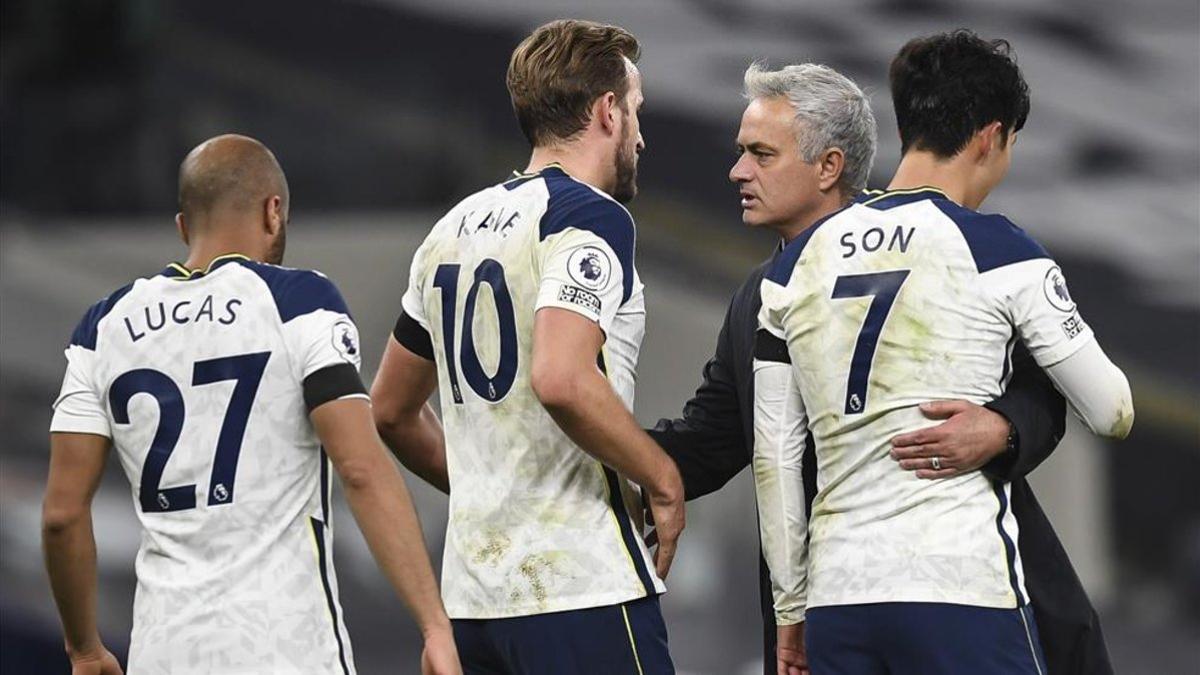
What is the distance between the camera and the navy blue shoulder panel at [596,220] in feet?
11.0

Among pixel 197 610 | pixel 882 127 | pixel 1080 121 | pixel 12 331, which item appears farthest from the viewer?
pixel 12 331

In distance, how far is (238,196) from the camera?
11.9ft

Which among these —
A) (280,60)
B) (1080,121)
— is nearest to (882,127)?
(1080,121)

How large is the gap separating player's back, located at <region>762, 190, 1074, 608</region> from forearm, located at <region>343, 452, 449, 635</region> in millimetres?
695

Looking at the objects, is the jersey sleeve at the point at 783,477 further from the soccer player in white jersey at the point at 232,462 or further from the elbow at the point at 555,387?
the soccer player in white jersey at the point at 232,462

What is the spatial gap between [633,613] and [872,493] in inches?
18.1

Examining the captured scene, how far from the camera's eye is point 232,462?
11.3ft

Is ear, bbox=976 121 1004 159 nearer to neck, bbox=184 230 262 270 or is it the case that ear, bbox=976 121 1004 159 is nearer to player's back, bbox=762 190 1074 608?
player's back, bbox=762 190 1074 608

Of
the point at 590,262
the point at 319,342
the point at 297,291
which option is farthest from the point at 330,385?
the point at 590,262

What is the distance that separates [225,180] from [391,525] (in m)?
0.75

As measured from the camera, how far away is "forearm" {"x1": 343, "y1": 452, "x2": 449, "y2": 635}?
131 inches

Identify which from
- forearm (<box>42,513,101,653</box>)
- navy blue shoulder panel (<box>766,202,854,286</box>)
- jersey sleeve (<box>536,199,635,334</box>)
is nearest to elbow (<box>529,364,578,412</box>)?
jersey sleeve (<box>536,199,635,334</box>)

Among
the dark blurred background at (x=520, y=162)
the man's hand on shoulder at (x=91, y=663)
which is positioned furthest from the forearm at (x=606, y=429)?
the dark blurred background at (x=520, y=162)

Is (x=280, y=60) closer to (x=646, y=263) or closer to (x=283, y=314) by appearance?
(x=646, y=263)
